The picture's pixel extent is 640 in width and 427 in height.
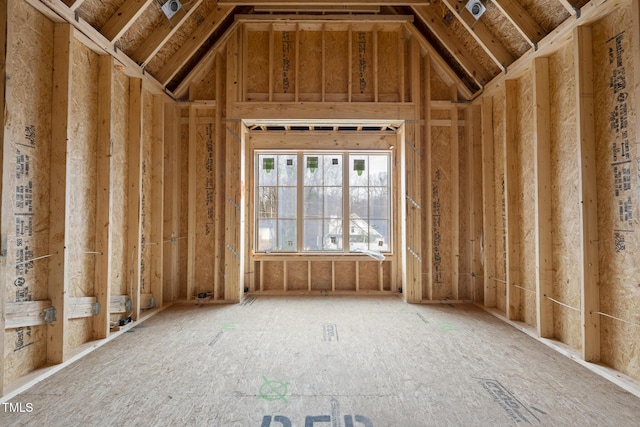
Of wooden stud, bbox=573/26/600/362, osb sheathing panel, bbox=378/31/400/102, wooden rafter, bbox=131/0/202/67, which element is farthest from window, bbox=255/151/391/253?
wooden stud, bbox=573/26/600/362

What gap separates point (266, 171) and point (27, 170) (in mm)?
3239

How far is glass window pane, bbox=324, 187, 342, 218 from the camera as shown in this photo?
5.25 meters

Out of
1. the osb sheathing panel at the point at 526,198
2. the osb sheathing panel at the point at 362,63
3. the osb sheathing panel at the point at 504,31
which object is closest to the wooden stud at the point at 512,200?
the osb sheathing panel at the point at 526,198

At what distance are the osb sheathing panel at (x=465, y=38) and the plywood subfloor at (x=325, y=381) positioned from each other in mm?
3550

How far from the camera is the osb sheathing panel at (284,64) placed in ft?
14.9

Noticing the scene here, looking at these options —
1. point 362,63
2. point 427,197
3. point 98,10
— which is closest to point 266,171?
point 362,63

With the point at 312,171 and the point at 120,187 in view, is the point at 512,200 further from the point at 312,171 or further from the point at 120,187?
the point at 120,187

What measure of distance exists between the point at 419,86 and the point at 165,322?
5.00 m

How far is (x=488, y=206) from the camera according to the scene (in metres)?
4.21

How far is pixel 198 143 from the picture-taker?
4688mm

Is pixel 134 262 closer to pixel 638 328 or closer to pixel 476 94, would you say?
pixel 638 328

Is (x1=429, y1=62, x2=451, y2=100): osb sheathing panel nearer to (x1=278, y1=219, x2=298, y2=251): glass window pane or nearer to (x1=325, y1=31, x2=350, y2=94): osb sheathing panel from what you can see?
(x1=325, y1=31, x2=350, y2=94): osb sheathing panel

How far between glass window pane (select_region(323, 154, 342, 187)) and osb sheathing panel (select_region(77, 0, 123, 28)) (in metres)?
3.47

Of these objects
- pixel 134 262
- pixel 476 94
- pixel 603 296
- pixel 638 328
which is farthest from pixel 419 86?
pixel 134 262
